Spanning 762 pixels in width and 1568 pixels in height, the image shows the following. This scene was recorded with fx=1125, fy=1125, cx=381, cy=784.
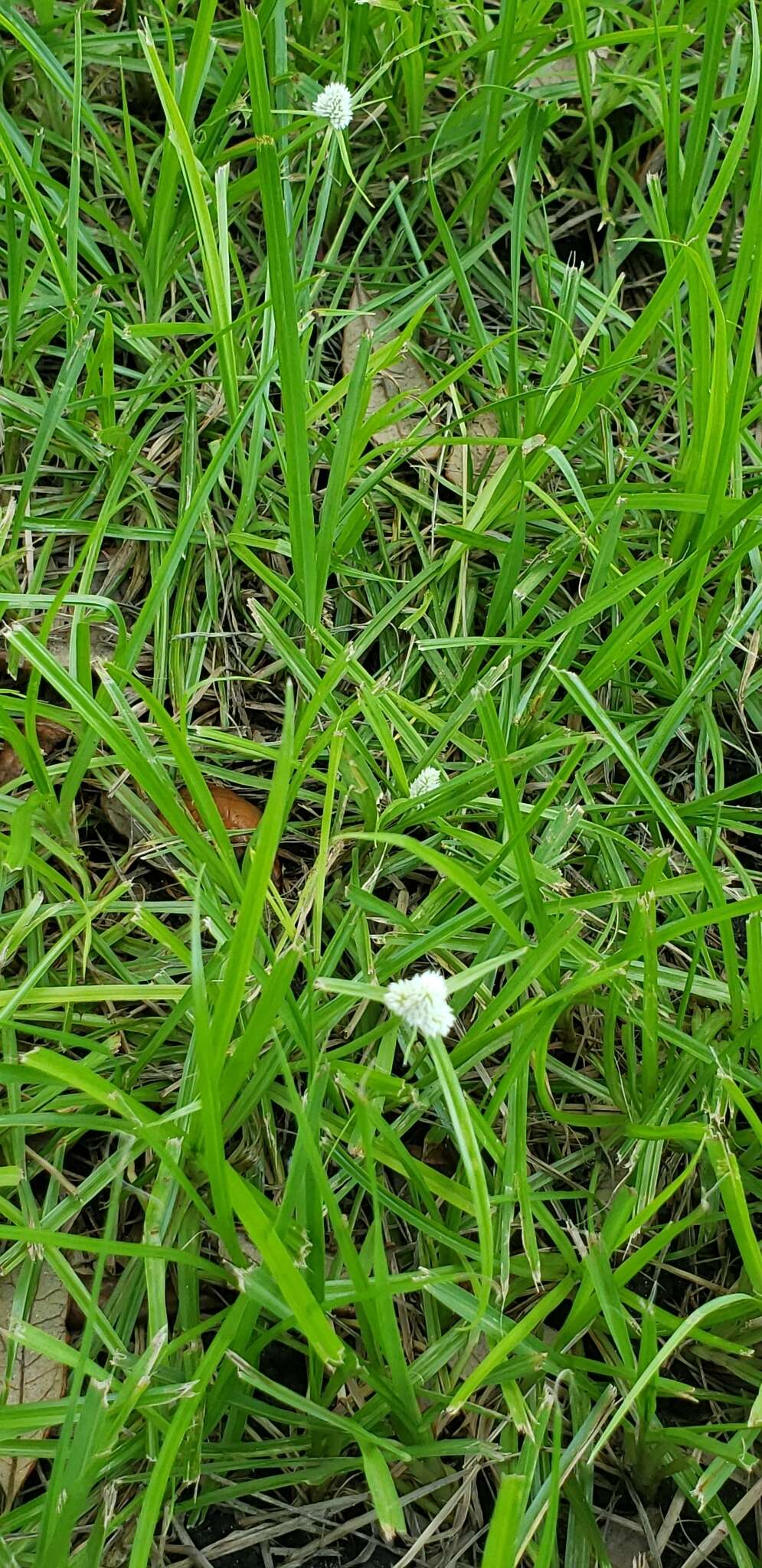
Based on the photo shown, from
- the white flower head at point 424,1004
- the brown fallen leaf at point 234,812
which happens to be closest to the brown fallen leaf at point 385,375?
the brown fallen leaf at point 234,812

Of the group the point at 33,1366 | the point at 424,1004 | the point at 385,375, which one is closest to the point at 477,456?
the point at 385,375

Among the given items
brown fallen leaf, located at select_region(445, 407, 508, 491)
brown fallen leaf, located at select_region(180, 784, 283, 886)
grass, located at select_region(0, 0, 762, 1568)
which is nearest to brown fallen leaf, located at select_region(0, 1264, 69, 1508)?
grass, located at select_region(0, 0, 762, 1568)

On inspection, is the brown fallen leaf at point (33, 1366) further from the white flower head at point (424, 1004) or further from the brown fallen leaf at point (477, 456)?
the brown fallen leaf at point (477, 456)

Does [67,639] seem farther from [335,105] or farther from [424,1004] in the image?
[424,1004]

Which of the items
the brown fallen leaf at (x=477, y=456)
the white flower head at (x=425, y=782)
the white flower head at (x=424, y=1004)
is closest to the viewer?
the white flower head at (x=424, y=1004)

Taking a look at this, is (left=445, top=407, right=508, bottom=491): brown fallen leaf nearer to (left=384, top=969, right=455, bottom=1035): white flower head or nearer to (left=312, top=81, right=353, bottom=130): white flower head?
(left=312, top=81, right=353, bottom=130): white flower head

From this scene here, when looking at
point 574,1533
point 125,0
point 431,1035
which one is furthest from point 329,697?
point 125,0
